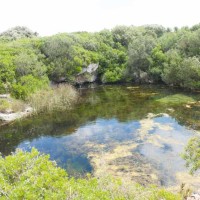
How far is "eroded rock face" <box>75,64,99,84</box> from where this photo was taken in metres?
84.5

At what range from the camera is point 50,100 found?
5381cm

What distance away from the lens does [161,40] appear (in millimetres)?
94562

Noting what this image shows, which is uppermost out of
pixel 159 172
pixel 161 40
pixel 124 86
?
pixel 161 40

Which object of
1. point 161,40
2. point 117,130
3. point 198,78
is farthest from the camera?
point 161,40

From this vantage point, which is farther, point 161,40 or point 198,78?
point 161,40

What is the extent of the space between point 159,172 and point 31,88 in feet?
116

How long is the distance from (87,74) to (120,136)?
4861cm

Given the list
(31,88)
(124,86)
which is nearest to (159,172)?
(31,88)

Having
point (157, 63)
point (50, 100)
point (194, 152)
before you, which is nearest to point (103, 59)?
point (157, 63)

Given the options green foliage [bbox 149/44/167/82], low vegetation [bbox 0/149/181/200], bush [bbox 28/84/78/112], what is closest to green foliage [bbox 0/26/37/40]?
green foliage [bbox 149/44/167/82]

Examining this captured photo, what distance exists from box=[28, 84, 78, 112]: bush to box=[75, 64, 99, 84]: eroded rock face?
998 inches

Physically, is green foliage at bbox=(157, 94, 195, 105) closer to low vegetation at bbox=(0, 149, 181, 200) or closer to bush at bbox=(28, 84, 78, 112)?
bush at bbox=(28, 84, 78, 112)

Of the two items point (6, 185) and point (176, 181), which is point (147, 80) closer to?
point (176, 181)

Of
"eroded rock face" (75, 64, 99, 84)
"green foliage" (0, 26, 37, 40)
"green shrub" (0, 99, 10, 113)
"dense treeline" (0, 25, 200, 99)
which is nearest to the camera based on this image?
"green shrub" (0, 99, 10, 113)
